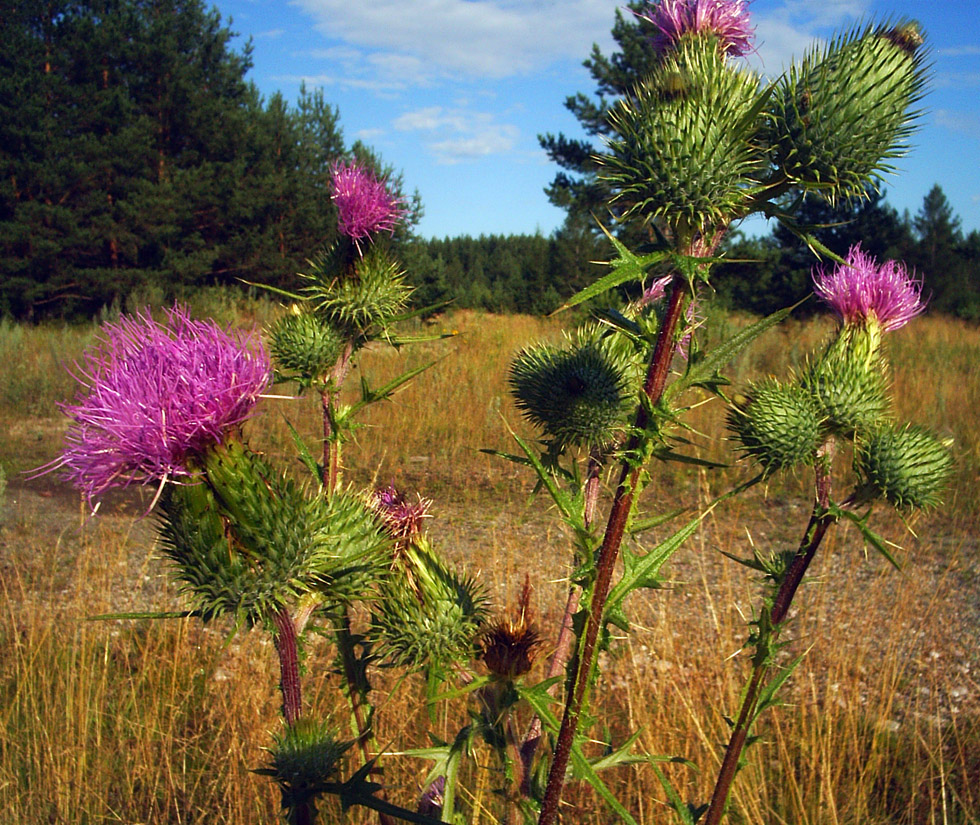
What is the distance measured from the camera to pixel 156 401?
4.51 feet

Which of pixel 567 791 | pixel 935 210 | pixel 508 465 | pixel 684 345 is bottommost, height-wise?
pixel 567 791

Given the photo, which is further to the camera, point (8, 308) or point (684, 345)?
point (8, 308)

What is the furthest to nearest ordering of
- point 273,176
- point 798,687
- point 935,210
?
point 935,210 → point 273,176 → point 798,687

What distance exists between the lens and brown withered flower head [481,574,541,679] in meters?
1.57

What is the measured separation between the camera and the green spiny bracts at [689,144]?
1356 mm

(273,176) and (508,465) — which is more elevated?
(273,176)

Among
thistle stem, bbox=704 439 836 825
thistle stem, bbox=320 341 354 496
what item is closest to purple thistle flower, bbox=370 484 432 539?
thistle stem, bbox=320 341 354 496

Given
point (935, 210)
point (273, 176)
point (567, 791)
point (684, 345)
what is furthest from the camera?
point (935, 210)

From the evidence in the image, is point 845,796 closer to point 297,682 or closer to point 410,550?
point 410,550

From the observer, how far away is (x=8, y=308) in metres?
20.2

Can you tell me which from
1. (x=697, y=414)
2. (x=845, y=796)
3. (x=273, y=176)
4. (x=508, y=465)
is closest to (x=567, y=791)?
(x=845, y=796)

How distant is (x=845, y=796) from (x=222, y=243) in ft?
79.3

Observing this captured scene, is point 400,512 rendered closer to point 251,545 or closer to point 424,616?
point 424,616

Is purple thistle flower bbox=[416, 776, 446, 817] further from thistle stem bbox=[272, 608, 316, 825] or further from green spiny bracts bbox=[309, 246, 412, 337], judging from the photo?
green spiny bracts bbox=[309, 246, 412, 337]
